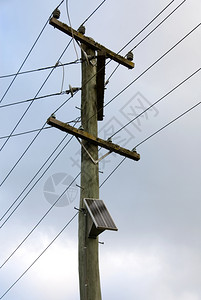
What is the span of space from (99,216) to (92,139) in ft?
4.62

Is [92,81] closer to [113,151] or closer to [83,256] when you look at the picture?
[113,151]

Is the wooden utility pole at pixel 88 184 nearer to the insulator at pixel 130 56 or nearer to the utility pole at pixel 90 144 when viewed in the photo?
the utility pole at pixel 90 144

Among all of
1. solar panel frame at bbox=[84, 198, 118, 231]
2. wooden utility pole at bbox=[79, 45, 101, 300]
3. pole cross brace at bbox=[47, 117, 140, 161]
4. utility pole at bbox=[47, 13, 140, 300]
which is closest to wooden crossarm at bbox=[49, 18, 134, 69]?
utility pole at bbox=[47, 13, 140, 300]

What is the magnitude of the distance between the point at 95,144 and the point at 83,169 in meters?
0.51

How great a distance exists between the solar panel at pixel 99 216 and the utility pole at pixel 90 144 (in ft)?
0.06

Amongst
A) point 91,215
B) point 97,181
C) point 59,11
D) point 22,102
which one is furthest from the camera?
point 22,102

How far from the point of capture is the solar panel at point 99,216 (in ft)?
24.1

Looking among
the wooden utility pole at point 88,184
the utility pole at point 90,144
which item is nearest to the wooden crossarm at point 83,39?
the utility pole at point 90,144

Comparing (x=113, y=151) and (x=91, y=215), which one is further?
(x=113, y=151)

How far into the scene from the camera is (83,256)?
291 inches

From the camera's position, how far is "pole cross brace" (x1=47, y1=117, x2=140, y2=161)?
8156 millimetres

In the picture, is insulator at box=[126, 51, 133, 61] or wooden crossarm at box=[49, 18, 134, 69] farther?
insulator at box=[126, 51, 133, 61]

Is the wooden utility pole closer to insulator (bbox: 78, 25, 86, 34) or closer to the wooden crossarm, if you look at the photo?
the wooden crossarm

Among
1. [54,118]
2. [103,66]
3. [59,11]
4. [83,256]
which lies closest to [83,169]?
[54,118]
